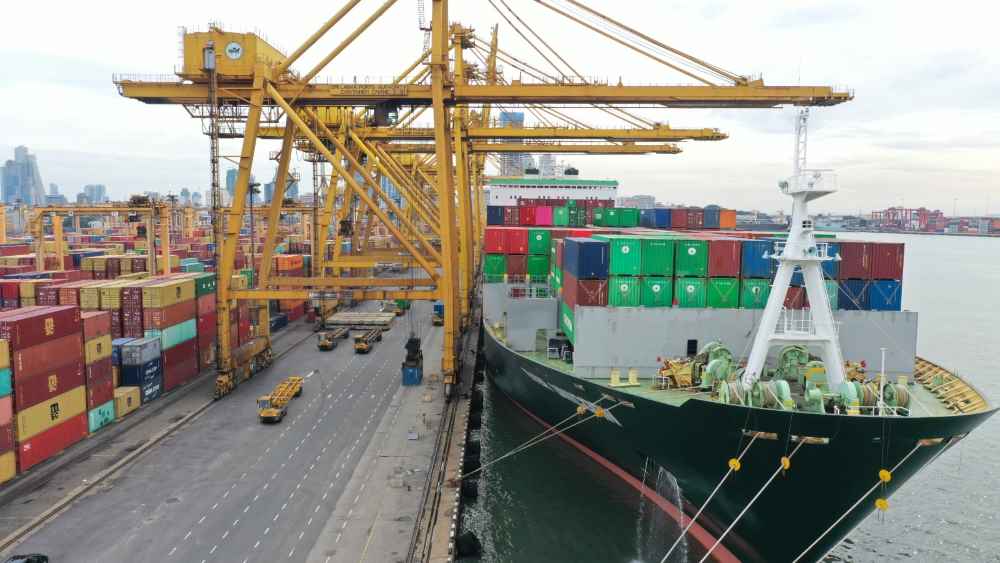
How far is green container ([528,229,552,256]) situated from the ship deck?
9.70 metres

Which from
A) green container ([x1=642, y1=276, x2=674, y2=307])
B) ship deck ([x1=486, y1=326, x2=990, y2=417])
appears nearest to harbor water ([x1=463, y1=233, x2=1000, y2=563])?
ship deck ([x1=486, y1=326, x2=990, y2=417])

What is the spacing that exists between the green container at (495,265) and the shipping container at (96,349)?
14.1 meters

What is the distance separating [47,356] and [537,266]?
17.4 meters

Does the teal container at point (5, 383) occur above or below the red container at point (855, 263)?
below

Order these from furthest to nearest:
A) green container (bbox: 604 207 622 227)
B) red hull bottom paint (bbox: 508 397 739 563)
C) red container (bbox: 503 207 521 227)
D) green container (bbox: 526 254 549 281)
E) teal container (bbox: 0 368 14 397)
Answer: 1. red container (bbox: 503 207 521 227)
2. green container (bbox: 604 207 622 227)
3. green container (bbox: 526 254 549 281)
4. teal container (bbox: 0 368 14 397)
5. red hull bottom paint (bbox: 508 397 739 563)

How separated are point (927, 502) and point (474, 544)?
15192 mm

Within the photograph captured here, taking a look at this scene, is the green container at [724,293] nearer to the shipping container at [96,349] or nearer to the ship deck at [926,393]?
the ship deck at [926,393]

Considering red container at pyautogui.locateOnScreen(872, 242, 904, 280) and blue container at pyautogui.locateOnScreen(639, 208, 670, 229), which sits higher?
blue container at pyautogui.locateOnScreen(639, 208, 670, 229)

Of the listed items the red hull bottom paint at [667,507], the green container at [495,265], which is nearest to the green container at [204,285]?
the green container at [495,265]

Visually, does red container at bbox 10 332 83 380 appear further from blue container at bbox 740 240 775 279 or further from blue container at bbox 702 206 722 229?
blue container at bbox 702 206 722 229

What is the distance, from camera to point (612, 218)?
33812 millimetres

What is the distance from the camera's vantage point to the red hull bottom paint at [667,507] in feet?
50.9

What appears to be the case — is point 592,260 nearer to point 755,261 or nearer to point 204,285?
point 755,261

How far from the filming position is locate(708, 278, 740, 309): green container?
17516 millimetres
